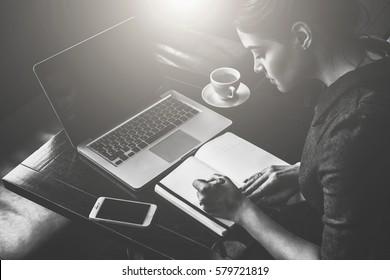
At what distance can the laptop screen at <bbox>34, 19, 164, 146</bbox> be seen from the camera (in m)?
1.10

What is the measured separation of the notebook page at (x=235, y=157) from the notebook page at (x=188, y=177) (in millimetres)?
32

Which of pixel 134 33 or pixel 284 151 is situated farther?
pixel 134 33

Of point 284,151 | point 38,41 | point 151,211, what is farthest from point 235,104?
point 38,41

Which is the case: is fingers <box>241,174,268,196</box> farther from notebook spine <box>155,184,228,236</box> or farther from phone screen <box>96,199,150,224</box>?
phone screen <box>96,199,150,224</box>

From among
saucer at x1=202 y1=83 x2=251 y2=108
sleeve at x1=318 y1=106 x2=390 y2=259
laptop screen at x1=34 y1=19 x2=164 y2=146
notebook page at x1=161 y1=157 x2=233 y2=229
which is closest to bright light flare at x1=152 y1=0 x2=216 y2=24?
laptop screen at x1=34 y1=19 x2=164 y2=146

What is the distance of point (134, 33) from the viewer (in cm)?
124

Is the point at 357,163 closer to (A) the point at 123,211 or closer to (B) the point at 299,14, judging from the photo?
(B) the point at 299,14

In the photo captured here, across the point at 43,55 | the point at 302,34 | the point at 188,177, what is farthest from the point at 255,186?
the point at 43,55

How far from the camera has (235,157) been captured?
1.06 m

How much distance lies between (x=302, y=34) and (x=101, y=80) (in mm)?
652
